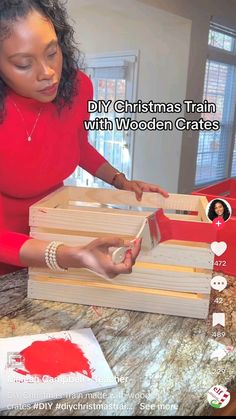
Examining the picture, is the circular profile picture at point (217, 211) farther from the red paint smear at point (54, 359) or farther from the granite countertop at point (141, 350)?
the red paint smear at point (54, 359)

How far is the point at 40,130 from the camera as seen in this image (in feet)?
2.48

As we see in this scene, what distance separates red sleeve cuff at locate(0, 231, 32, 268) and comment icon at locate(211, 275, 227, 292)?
34cm

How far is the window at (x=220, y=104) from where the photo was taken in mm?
3154

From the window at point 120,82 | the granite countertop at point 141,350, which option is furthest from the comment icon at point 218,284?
the window at point 120,82

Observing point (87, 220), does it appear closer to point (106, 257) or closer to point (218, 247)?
point (106, 257)

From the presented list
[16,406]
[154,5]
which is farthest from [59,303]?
[154,5]

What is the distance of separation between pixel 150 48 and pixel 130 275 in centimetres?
265

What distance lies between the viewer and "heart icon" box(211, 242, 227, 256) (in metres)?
0.65

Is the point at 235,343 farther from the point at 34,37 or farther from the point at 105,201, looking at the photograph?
the point at 34,37

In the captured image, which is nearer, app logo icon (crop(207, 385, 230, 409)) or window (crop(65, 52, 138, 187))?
app logo icon (crop(207, 385, 230, 409))

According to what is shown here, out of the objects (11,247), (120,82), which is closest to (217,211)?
(11,247)

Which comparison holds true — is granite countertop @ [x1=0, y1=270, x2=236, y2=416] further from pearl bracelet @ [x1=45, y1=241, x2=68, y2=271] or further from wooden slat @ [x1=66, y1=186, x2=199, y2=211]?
wooden slat @ [x1=66, y1=186, x2=199, y2=211]

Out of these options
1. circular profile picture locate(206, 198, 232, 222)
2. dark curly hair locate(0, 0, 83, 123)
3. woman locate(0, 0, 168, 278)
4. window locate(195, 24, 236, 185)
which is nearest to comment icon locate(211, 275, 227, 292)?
circular profile picture locate(206, 198, 232, 222)

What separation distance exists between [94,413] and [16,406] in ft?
0.29
